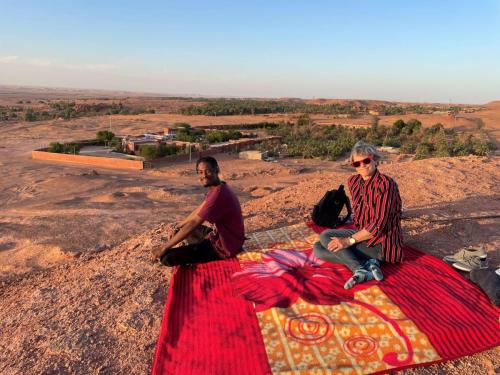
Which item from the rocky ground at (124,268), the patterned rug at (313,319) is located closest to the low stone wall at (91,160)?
the rocky ground at (124,268)

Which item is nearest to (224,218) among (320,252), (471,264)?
(320,252)

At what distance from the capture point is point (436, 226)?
18.7ft

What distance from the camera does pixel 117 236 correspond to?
743 centimetres

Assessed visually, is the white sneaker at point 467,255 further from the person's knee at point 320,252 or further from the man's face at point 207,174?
the man's face at point 207,174

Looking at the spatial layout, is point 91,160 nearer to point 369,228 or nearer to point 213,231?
point 213,231

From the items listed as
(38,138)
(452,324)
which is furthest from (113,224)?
(38,138)

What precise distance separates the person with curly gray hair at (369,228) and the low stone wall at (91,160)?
41.2 ft

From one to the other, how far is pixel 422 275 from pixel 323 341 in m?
1.53

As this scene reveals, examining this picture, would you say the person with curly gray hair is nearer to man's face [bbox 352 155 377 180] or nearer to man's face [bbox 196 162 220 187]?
man's face [bbox 352 155 377 180]

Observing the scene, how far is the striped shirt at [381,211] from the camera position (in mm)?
3824

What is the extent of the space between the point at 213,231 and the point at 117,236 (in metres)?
3.58

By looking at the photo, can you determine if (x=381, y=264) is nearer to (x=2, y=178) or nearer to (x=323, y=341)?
(x=323, y=341)

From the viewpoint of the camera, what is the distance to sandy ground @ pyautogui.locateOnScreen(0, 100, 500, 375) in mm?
3221

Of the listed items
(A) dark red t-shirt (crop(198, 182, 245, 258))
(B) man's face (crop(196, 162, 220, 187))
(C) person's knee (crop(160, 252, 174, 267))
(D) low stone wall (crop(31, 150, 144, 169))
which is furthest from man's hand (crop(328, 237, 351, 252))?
(D) low stone wall (crop(31, 150, 144, 169))
